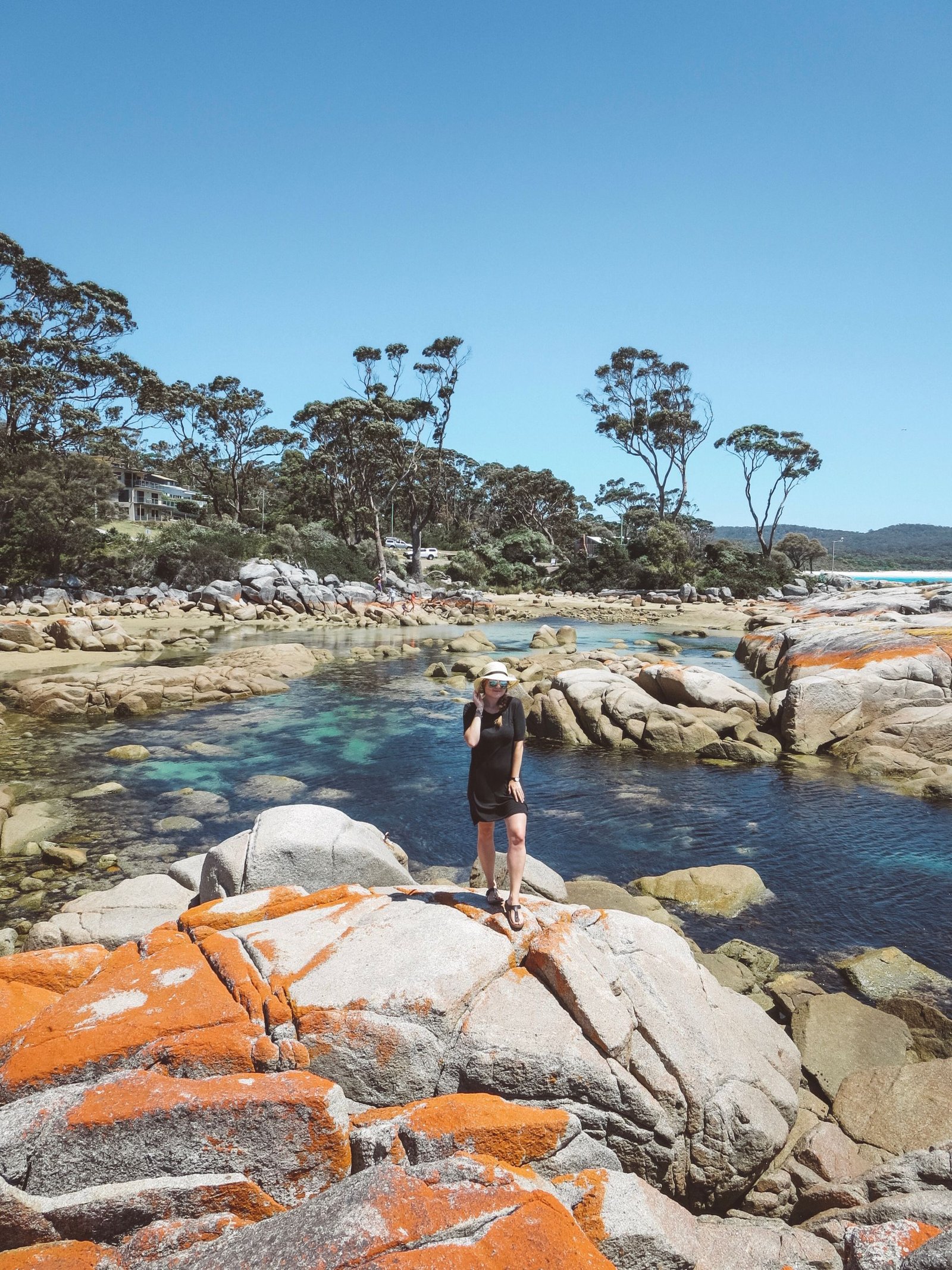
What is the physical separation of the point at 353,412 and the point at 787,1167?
54.5m

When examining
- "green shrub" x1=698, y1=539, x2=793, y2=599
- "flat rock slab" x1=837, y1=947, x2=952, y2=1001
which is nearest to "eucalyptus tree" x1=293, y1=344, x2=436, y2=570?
"green shrub" x1=698, y1=539, x2=793, y2=599

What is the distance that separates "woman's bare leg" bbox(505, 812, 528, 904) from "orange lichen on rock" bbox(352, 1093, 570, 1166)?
72.2 inches

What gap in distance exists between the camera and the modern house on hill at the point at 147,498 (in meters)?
73.8

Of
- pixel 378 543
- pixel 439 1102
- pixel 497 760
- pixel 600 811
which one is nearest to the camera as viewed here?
pixel 439 1102

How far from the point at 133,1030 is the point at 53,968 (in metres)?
1.41

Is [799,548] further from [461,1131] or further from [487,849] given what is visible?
[461,1131]

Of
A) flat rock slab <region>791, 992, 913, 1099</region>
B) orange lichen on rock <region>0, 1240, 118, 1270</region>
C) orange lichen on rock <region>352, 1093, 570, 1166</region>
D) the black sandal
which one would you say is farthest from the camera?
flat rock slab <region>791, 992, 913, 1099</region>

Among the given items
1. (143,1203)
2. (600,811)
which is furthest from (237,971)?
(600,811)

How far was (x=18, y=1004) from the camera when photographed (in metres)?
5.04

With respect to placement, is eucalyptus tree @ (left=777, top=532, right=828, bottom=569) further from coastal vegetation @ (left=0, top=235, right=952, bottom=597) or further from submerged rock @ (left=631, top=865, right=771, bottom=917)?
submerged rock @ (left=631, top=865, right=771, bottom=917)

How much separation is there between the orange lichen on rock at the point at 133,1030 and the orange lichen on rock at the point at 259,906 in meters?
0.77

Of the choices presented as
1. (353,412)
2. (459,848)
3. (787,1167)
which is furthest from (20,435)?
(787,1167)

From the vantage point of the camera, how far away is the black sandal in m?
5.97

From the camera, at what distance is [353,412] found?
54750 millimetres
